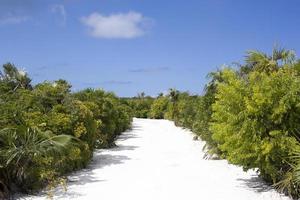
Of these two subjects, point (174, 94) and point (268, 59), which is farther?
point (174, 94)

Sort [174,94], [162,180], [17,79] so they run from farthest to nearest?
[174,94] → [17,79] → [162,180]

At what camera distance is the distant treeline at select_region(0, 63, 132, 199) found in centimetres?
1145

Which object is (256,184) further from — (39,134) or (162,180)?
(39,134)

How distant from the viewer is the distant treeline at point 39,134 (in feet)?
37.6

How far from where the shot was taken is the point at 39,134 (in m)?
12.0

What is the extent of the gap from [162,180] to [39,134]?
3.79 metres

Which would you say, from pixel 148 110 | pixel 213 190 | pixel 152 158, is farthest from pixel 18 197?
pixel 148 110

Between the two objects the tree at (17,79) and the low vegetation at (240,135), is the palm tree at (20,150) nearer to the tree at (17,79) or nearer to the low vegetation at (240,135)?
the low vegetation at (240,135)

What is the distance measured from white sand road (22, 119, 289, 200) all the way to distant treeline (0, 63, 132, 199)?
628 millimetres

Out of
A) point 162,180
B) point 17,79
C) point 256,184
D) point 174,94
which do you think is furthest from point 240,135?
point 174,94

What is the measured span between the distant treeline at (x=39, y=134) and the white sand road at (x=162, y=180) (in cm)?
63

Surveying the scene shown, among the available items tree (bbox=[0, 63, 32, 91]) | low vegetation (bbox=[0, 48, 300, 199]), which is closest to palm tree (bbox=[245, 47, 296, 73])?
low vegetation (bbox=[0, 48, 300, 199])

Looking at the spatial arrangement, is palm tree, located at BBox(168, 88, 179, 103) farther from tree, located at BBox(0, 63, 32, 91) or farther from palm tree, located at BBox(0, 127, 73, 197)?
palm tree, located at BBox(0, 127, 73, 197)

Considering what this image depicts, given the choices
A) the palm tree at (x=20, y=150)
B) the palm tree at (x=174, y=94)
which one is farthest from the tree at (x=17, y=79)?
the palm tree at (x=174, y=94)
